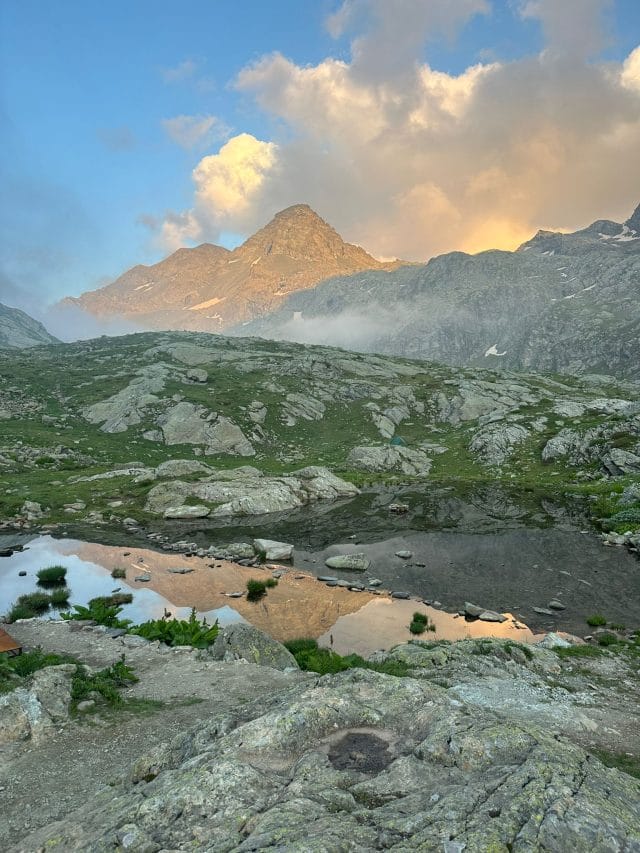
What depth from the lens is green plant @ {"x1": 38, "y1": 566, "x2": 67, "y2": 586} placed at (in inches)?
1517

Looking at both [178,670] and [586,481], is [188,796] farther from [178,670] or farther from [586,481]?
[586,481]

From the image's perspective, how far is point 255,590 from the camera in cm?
3731

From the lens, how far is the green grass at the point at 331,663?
67.2 feet

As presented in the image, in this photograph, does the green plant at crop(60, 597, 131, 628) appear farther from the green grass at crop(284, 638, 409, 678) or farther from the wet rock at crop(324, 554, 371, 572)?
the wet rock at crop(324, 554, 371, 572)

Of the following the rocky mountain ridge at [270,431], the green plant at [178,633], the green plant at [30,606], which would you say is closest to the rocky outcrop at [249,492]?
the rocky mountain ridge at [270,431]

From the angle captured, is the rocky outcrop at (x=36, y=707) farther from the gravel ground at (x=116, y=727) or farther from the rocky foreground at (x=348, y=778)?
the gravel ground at (x=116, y=727)

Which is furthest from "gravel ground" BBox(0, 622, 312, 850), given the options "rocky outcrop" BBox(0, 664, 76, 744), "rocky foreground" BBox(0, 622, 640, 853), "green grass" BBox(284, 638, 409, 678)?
"green grass" BBox(284, 638, 409, 678)

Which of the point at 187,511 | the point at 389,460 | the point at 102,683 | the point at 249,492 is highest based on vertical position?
the point at 389,460

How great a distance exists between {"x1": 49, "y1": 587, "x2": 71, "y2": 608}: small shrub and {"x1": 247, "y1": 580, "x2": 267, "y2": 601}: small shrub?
1399 cm

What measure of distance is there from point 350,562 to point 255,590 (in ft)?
34.5

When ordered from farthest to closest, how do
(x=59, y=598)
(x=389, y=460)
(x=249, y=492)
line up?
(x=389, y=460) → (x=249, y=492) → (x=59, y=598)

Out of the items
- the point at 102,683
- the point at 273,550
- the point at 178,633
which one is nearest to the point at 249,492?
the point at 273,550

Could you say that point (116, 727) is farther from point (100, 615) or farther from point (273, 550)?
point (273, 550)

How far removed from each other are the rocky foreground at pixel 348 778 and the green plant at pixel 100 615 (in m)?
14.2
